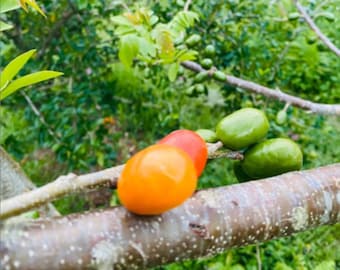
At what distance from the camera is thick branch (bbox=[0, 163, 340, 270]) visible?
0.54 meters

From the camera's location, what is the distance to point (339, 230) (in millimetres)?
2523

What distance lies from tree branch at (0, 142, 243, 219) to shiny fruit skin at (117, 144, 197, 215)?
0.10ft

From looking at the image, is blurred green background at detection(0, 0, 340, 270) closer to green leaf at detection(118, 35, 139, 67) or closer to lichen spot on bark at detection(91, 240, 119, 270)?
green leaf at detection(118, 35, 139, 67)

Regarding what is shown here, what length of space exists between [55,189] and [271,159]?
16.9 inches

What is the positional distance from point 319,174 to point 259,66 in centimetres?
178

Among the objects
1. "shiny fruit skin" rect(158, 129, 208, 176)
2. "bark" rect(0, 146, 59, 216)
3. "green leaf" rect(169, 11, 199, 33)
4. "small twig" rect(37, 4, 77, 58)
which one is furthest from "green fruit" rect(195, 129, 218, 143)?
"small twig" rect(37, 4, 77, 58)

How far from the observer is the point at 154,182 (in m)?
0.60

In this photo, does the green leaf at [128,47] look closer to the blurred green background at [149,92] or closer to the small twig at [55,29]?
the blurred green background at [149,92]

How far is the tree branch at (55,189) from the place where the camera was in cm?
55

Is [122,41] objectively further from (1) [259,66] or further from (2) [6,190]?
(1) [259,66]

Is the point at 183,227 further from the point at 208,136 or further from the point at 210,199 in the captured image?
the point at 208,136

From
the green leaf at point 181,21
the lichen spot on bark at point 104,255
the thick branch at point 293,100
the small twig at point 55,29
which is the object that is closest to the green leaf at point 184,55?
the green leaf at point 181,21

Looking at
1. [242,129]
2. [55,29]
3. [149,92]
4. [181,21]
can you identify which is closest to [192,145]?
[242,129]

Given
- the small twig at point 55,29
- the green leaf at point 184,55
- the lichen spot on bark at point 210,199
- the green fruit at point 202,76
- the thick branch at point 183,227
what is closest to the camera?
the thick branch at point 183,227
